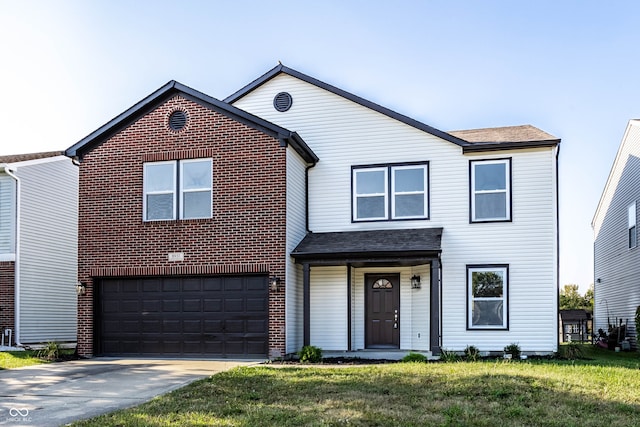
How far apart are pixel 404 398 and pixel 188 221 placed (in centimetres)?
838

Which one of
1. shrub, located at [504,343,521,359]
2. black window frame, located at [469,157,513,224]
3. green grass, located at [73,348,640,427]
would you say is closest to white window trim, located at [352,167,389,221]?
black window frame, located at [469,157,513,224]

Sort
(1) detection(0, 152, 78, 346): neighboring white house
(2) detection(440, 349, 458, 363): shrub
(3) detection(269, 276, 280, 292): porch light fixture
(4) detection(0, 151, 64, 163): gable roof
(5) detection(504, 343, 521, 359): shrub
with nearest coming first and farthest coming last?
(2) detection(440, 349, 458, 363): shrub, (3) detection(269, 276, 280, 292): porch light fixture, (5) detection(504, 343, 521, 359): shrub, (1) detection(0, 152, 78, 346): neighboring white house, (4) detection(0, 151, 64, 163): gable roof

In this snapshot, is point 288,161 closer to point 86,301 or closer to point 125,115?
point 125,115

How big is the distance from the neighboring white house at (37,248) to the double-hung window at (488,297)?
13.2 m

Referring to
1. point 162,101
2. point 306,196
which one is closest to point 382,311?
point 306,196

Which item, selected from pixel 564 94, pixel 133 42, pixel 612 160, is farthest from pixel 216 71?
pixel 612 160

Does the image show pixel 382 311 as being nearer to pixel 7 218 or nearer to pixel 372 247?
pixel 372 247

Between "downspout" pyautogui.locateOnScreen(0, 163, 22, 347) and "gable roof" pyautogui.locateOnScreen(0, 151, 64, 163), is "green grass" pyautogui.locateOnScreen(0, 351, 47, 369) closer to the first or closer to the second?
"downspout" pyautogui.locateOnScreen(0, 163, 22, 347)

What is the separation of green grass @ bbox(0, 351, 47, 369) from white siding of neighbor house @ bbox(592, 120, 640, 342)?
57.8 ft

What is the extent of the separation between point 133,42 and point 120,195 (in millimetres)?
4005

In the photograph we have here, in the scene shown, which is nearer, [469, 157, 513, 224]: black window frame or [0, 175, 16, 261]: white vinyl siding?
[469, 157, 513, 224]: black window frame

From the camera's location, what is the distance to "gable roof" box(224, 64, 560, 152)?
16.1m

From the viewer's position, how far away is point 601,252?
90.2ft

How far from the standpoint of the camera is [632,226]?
21109 mm
